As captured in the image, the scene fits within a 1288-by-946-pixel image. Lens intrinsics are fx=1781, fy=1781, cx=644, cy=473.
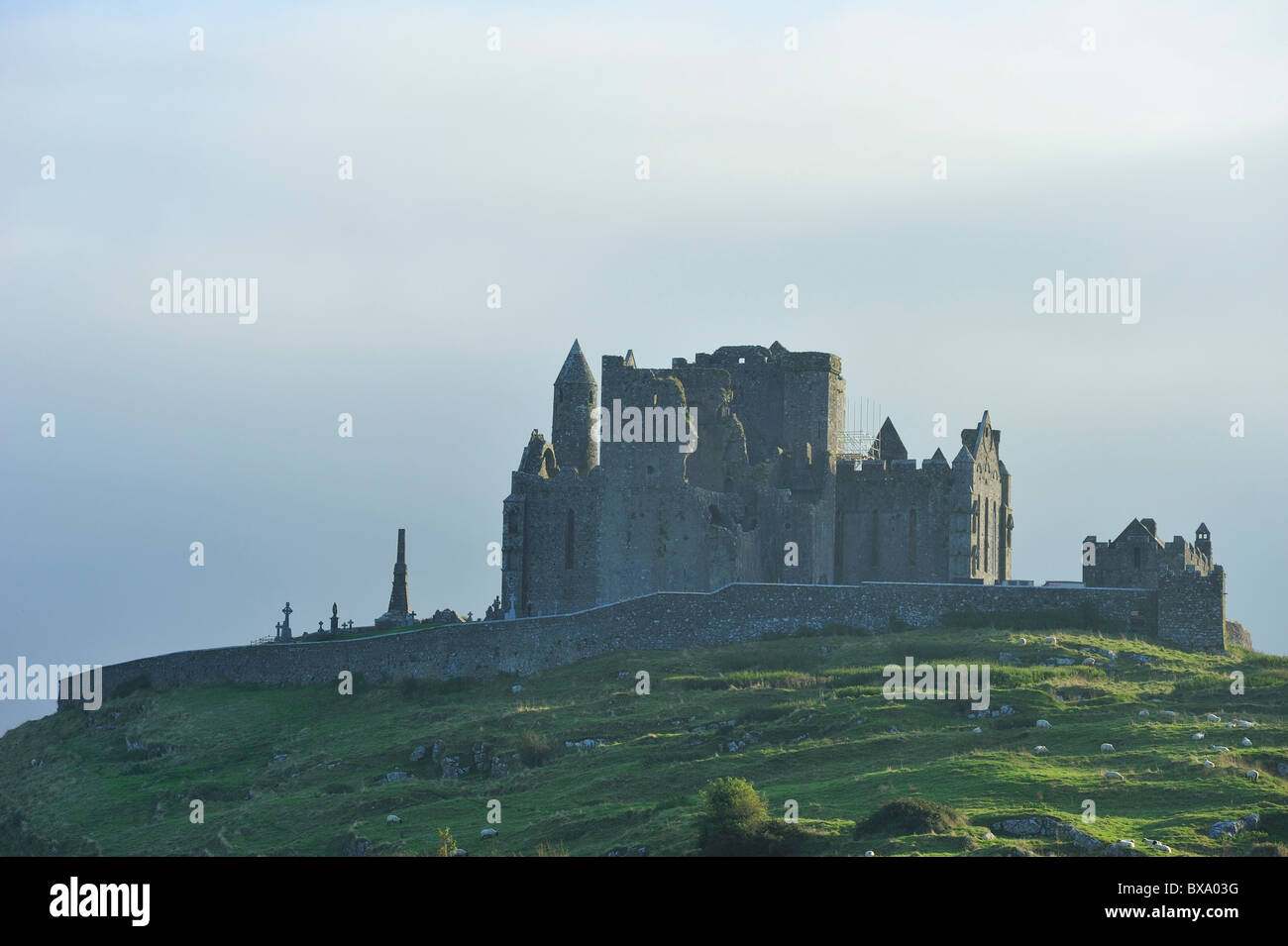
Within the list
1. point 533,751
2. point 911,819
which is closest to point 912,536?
point 533,751

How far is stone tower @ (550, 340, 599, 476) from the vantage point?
2945 inches

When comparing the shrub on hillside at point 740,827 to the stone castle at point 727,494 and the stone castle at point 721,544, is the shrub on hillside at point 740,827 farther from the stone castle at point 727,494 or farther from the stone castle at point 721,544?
the stone castle at point 727,494

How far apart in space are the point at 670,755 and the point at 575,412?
27.2m

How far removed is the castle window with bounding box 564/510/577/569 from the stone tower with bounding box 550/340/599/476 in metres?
3.67

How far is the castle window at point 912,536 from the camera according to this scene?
232 ft

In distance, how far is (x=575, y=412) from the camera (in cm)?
7512

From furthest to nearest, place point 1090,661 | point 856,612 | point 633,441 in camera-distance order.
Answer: point 633,441
point 856,612
point 1090,661

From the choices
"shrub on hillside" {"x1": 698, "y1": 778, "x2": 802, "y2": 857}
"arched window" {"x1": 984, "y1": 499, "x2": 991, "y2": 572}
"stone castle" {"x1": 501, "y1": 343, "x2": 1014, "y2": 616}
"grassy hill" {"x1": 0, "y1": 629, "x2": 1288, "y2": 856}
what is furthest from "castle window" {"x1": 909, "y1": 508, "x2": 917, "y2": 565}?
"shrub on hillside" {"x1": 698, "y1": 778, "x2": 802, "y2": 857}

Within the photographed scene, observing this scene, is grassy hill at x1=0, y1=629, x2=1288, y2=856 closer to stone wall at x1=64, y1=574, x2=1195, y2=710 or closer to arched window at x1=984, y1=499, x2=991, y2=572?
stone wall at x1=64, y1=574, x2=1195, y2=710

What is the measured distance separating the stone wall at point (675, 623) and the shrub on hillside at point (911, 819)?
2190cm
